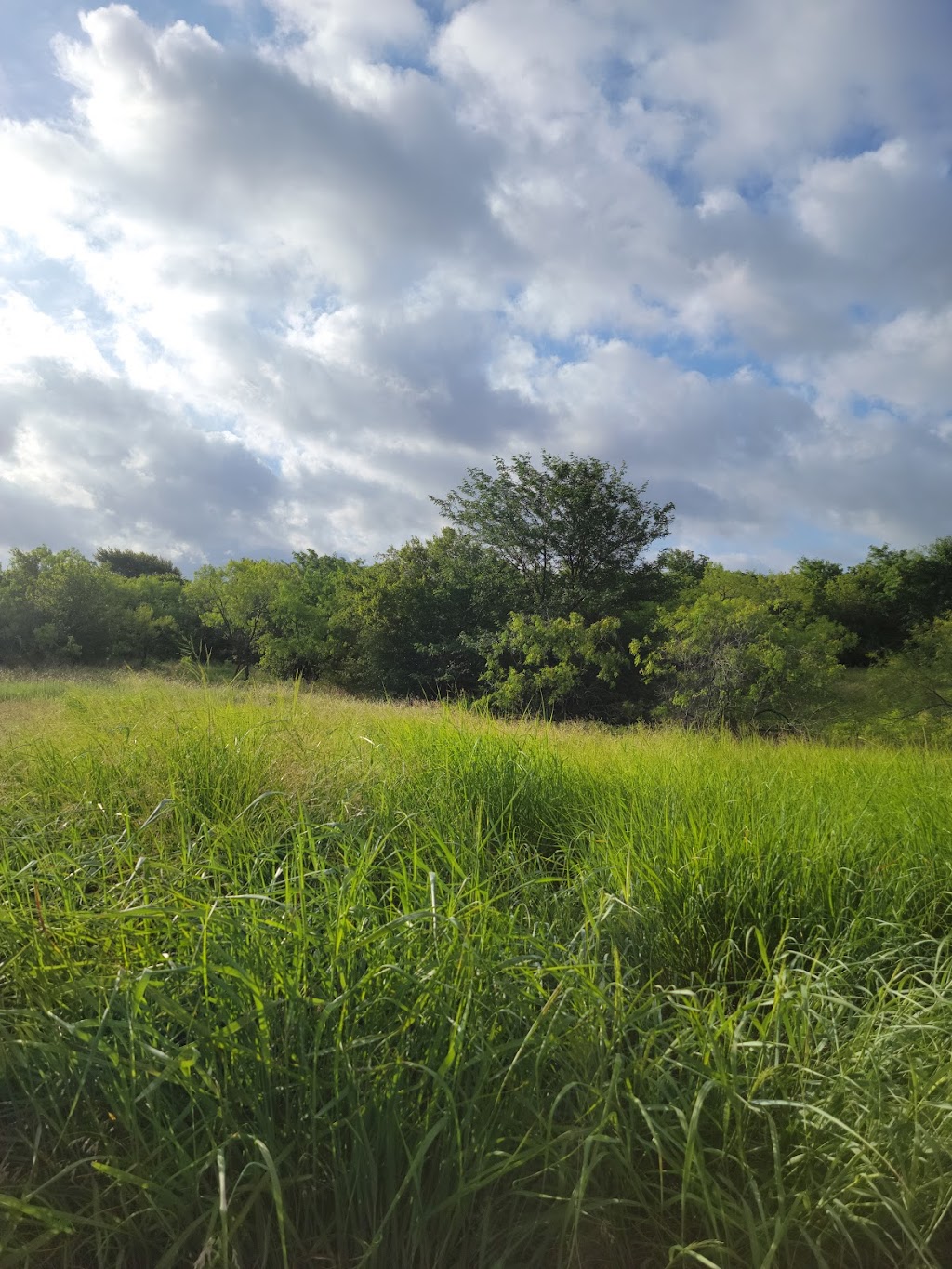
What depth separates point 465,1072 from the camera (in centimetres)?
159

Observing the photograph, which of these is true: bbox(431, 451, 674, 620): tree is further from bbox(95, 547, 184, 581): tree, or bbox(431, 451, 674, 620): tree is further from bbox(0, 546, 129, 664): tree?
bbox(95, 547, 184, 581): tree

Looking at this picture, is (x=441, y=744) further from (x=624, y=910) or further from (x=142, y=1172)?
(x=142, y=1172)

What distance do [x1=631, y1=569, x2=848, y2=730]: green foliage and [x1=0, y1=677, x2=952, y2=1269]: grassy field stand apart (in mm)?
13537

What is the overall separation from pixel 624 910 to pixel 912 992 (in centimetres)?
85

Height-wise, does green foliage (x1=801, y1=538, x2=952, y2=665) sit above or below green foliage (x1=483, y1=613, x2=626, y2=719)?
above

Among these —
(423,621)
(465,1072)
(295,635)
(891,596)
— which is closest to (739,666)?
(423,621)

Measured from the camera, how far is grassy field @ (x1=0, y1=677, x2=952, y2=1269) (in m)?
1.27

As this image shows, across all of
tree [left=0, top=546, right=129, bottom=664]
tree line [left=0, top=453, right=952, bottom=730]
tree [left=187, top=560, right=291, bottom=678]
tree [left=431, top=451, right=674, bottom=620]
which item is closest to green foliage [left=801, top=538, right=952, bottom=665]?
tree line [left=0, top=453, right=952, bottom=730]

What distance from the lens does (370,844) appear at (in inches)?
115

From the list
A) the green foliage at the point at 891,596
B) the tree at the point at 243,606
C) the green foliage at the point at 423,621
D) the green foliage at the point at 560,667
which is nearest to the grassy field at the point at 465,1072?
the green foliage at the point at 560,667

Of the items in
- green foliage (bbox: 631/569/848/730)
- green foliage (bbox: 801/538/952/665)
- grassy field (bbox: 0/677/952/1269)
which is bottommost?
grassy field (bbox: 0/677/952/1269)

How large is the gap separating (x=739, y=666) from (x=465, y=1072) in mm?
15418

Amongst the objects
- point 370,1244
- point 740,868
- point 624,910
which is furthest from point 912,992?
point 370,1244

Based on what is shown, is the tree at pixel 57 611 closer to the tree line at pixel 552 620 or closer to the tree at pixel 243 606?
the tree line at pixel 552 620
